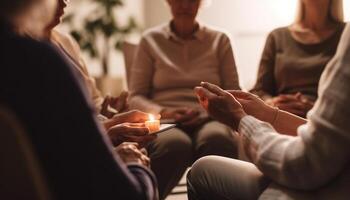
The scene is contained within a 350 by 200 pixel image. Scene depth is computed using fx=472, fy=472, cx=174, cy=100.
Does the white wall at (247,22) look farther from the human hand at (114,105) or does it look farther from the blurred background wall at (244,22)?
the human hand at (114,105)

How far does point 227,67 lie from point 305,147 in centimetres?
151

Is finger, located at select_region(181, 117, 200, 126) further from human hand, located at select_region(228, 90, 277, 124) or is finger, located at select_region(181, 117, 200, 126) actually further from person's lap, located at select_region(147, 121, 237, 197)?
human hand, located at select_region(228, 90, 277, 124)

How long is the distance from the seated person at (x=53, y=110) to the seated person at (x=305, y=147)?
334 millimetres

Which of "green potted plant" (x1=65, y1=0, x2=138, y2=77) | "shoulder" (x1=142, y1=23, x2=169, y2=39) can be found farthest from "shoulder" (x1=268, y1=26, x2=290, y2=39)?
"green potted plant" (x1=65, y1=0, x2=138, y2=77)

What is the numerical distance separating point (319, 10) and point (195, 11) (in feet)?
2.07

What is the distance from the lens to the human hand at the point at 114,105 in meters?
2.03

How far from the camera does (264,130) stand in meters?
1.03

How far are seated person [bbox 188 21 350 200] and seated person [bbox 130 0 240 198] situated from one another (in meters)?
0.97

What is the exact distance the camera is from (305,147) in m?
0.92

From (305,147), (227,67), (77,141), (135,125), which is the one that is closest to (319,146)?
(305,147)

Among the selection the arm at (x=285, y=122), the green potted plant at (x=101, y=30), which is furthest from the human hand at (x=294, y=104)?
the green potted plant at (x=101, y=30)

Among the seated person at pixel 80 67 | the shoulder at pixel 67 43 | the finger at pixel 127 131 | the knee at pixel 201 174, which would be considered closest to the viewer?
the knee at pixel 201 174

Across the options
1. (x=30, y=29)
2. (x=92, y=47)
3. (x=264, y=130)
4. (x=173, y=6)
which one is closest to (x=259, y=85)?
(x=173, y=6)

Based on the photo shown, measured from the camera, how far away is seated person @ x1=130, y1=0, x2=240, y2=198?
225cm
